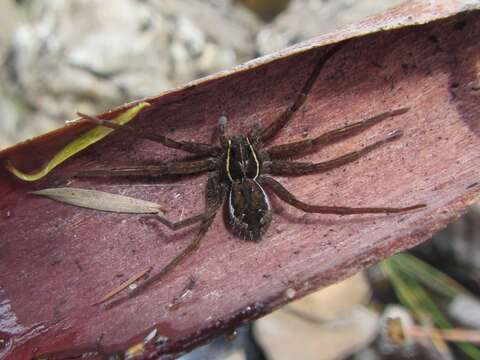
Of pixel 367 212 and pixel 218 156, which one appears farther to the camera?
pixel 218 156

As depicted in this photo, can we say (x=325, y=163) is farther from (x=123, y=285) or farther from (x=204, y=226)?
(x=123, y=285)

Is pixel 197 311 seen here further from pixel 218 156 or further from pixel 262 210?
pixel 218 156

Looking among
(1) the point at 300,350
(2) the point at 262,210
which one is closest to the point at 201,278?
(2) the point at 262,210

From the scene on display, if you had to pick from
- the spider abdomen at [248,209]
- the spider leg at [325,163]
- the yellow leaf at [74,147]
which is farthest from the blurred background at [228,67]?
the yellow leaf at [74,147]

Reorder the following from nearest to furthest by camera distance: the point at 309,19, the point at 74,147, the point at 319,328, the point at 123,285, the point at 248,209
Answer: the point at 74,147 → the point at 123,285 → the point at 248,209 → the point at 319,328 → the point at 309,19

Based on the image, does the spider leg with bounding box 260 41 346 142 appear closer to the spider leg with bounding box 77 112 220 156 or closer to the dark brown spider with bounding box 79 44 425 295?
the dark brown spider with bounding box 79 44 425 295

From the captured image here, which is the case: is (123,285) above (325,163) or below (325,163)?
below

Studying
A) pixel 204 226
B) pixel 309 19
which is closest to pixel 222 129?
pixel 204 226

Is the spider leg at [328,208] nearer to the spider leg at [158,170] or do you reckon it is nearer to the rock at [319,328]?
the spider leg at [158,170]
